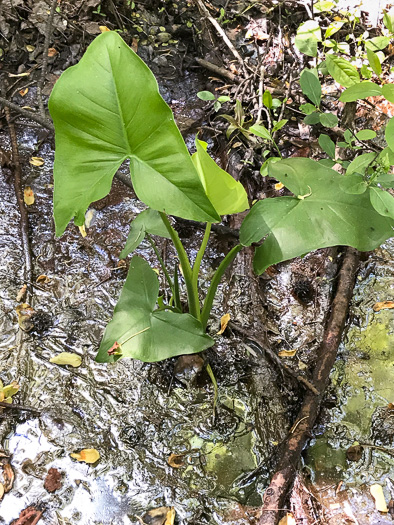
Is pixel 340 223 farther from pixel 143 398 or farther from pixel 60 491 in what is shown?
pixel 60 491

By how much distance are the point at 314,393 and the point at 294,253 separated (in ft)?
1.73

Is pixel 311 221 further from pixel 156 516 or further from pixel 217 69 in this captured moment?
pixel 217 69

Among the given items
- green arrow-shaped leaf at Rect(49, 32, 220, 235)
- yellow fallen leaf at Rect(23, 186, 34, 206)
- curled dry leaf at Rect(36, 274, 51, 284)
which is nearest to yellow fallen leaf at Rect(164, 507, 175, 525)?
green arrow-shaped leaf at Rect(49, 32, 220, 235)

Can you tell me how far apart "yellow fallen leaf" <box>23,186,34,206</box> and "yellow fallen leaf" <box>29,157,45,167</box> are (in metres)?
0.15

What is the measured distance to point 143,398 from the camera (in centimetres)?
132

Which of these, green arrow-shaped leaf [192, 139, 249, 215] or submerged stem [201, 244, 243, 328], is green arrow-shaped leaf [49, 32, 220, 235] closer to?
green arrow-shaped leaf [192, 139, 249, 215]

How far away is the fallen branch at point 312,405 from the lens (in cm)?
109

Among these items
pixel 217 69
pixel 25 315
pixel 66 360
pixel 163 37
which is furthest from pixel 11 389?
pixel 163 37

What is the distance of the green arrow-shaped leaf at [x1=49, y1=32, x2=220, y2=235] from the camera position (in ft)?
2.74

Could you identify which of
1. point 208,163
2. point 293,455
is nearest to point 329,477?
point 293,455

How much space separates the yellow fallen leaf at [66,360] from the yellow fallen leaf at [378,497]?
96 cm

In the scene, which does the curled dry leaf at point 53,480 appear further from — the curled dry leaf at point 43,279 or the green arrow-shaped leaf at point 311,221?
the green arrow-shaped leaf at point 311,221

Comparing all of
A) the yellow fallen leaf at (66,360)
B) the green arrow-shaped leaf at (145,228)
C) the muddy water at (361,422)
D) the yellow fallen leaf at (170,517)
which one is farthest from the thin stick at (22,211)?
the muddy water at (361,422)

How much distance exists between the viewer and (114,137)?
0.90m
